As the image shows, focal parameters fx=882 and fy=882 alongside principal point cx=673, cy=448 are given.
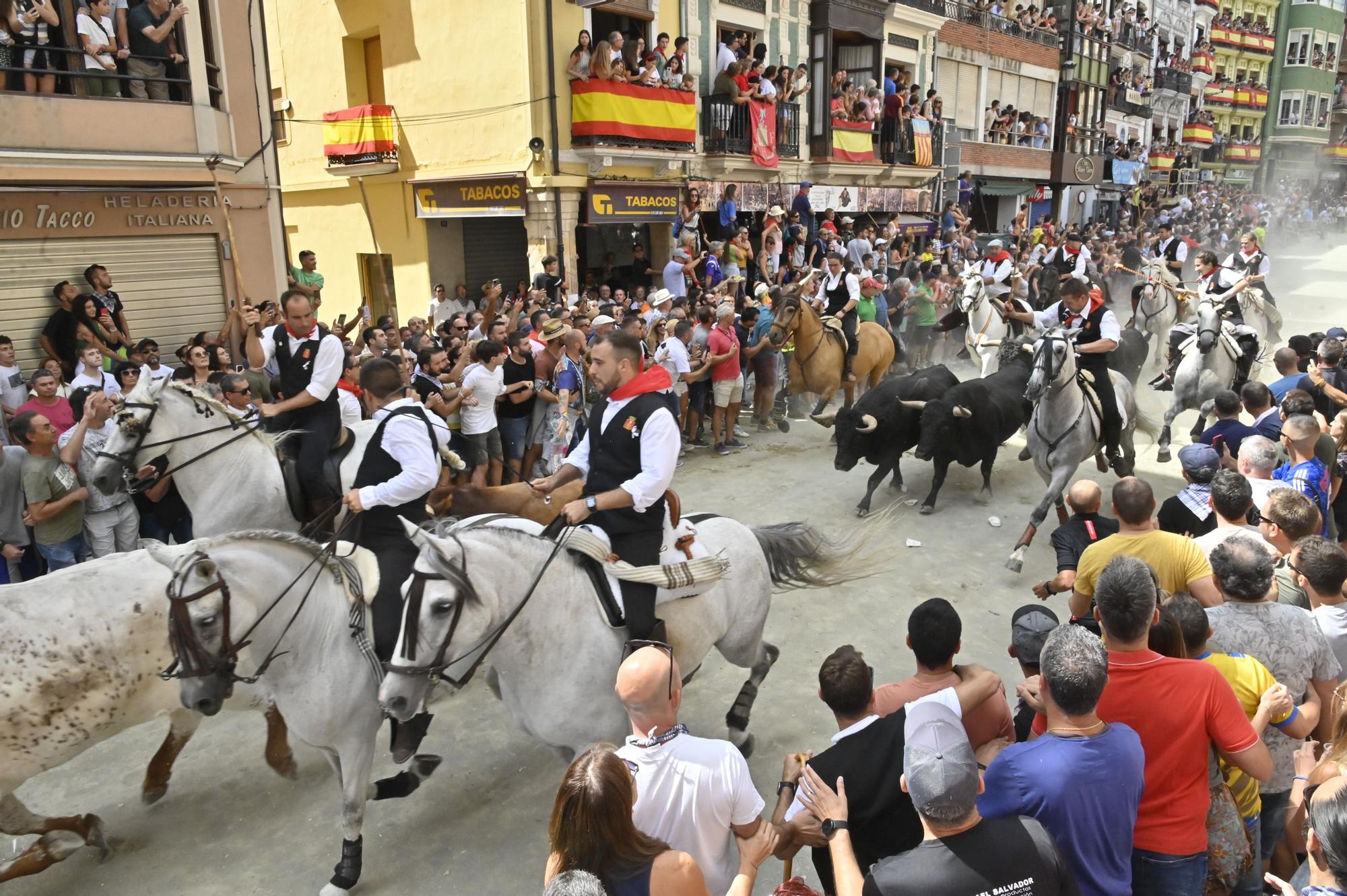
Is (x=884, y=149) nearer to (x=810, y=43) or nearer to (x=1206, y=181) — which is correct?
(x=810, y=43)

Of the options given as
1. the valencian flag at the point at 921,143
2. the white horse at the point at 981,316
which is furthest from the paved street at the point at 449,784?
the valencian flag at the point at 921,143

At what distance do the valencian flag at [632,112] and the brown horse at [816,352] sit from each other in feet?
17.5

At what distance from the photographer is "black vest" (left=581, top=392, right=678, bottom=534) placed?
4.31 metres

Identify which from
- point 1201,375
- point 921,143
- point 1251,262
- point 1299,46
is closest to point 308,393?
point 1201,375

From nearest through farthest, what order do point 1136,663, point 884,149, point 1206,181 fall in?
point 1136,663 < point 884,149 < point 1206,181

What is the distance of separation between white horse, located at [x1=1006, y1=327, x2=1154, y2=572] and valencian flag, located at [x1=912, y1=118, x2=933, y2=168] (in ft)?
53.4

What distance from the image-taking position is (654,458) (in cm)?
423

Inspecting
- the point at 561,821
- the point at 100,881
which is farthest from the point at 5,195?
the point at 561,821

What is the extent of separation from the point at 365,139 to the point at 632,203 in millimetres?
5673

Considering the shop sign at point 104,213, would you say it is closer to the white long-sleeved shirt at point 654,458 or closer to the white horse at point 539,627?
the white horse at point 539,627

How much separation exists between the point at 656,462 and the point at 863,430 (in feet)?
18.1

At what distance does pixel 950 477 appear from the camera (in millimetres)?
10672

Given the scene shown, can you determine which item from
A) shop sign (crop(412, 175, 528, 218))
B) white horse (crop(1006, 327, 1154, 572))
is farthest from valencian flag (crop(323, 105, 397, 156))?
white horse (crop(1006, 327, 1154, 572))

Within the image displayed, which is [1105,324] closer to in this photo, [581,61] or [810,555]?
[810,555]
